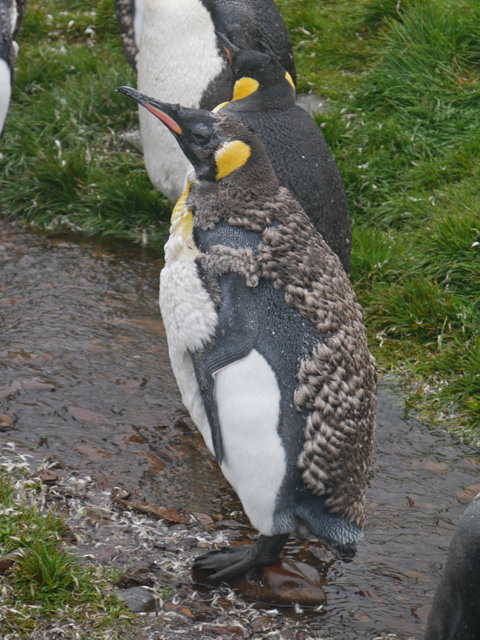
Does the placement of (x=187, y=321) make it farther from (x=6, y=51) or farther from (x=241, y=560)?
(x=6, y=51)

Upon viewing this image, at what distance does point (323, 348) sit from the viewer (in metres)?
2.70

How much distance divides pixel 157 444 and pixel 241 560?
74 centimetres

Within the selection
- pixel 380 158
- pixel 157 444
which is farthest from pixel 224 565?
pixel 380 158

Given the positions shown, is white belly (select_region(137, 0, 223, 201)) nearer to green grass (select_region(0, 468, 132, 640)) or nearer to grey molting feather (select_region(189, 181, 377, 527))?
grey molting feather (select_region(189, 181, 377, 527))

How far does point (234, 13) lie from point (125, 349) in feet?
5.46

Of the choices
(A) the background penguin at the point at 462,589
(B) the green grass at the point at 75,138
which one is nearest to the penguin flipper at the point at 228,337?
(A) the background penguin at the point at 462,589

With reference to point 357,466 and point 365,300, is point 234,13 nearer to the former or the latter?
point 365,300

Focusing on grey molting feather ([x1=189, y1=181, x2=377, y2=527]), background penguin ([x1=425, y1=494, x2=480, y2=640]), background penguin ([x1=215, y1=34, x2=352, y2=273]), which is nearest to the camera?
background penguin ([x1=425, y1=494, x2=480, y2=640])

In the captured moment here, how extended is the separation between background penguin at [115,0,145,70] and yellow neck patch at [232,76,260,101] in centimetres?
163

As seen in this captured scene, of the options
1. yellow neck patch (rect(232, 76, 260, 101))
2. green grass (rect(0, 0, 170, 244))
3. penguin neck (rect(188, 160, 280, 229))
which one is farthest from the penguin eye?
green grass (rect(0, 0, 170, 244))

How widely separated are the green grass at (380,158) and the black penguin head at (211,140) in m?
1.49

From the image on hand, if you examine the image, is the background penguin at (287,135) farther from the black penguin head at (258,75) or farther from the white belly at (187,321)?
the white belly at (187,321)

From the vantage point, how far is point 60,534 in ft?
9.09

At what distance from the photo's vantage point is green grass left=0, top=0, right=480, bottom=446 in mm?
4305
